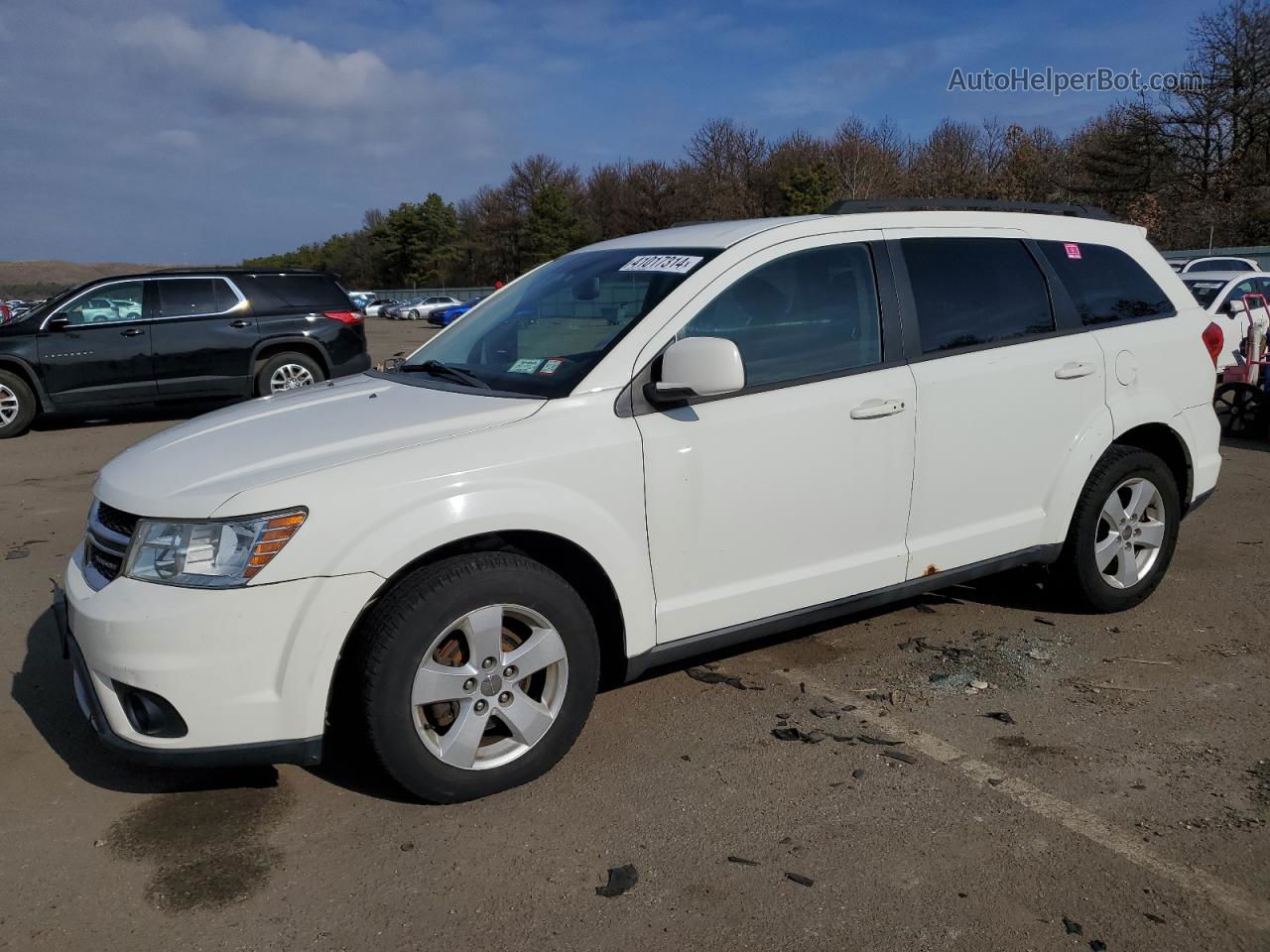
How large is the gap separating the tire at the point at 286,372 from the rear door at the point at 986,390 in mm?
9280

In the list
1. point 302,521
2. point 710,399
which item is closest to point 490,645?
point 302,521

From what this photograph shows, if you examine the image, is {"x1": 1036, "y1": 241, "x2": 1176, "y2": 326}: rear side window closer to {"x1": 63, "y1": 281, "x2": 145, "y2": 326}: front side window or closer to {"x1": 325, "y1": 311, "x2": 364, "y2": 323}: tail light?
{"x1": 325, "y1": 311, "x2": 364, "y2": 323}: tail light

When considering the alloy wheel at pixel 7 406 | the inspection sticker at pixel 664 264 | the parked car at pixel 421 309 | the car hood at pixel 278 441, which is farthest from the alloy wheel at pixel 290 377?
the parked car at pixel 421 309

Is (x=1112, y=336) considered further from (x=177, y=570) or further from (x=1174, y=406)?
(x=177, y=570)

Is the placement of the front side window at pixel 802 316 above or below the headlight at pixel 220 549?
above

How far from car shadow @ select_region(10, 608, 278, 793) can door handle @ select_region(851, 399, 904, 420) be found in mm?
2454

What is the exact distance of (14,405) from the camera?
11.5 metres

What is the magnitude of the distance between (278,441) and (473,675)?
99 cm

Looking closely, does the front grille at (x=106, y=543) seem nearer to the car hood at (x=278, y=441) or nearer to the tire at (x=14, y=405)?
the car hood at (x=278, y=441)

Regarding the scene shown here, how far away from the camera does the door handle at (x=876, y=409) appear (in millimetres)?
3871

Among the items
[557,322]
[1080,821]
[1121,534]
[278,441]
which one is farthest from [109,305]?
[1080,821]

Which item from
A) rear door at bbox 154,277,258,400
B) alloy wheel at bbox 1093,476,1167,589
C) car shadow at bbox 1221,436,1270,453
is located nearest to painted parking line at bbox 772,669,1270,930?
alloy wheel at bbox 1093,476,1167,589

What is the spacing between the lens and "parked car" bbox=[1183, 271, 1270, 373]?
40.4ft

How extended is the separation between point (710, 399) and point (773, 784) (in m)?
1.31
